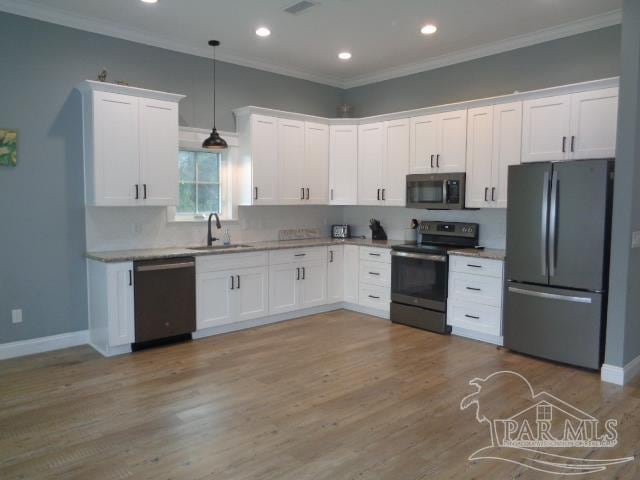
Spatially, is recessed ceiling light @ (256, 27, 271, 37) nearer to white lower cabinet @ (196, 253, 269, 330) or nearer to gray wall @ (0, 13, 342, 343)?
gray wall @ (0, 13, 342, 343)

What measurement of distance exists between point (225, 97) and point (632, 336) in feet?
15.2

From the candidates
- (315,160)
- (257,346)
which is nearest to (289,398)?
(257,346)

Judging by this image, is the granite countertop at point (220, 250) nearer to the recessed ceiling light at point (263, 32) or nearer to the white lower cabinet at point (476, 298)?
the white lower cabinet at point (476, 298)

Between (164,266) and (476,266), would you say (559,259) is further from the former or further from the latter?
(164,266)

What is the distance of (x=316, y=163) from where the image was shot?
607cm

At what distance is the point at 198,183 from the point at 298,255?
140 centimetres

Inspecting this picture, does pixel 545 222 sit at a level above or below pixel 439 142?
below

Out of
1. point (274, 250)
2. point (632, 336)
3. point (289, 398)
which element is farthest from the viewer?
point (274, 250)

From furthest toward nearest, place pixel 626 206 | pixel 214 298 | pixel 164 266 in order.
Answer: pixel 214 298 → pixel 164 266 → pixel 626 206

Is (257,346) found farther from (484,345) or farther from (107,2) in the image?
(107,2)

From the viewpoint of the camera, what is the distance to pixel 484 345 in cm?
468

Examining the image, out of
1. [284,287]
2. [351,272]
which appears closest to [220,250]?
[284,287]

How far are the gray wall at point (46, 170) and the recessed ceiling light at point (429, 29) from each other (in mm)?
2778

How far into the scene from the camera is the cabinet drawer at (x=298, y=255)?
5402 millimetres
